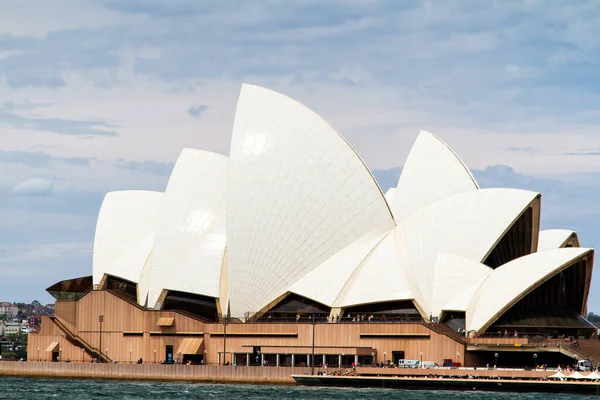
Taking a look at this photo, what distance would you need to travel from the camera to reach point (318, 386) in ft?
244

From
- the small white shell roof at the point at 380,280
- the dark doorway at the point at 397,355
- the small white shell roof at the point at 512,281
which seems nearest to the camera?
the small white shell roof at the point at 512,281

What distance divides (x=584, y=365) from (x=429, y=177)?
21819mm

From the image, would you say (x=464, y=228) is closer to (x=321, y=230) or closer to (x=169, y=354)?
(x=321, y=230)

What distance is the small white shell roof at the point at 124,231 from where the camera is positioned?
3627 inches

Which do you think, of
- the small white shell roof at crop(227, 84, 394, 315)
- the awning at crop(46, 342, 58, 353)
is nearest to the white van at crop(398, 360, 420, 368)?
the small white shell roof at crop(227, 84, 394, 315)

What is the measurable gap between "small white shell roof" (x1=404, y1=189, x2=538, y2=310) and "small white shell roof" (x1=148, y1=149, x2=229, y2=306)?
1487 cm

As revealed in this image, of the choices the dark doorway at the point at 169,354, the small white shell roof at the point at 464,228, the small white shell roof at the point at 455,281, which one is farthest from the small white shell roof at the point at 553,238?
the dark doorway at the point at 169,354

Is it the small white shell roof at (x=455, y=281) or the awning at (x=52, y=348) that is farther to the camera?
the awning at (x=52, y=348)

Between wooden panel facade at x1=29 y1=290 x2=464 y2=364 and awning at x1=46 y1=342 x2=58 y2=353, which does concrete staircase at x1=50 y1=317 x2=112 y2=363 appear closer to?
wooden panel facade at x1=29 y1=290 x2=464 y2=364

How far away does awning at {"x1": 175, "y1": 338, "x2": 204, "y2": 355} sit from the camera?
84562 millimetres

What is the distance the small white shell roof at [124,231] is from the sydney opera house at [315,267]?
0.48 ft

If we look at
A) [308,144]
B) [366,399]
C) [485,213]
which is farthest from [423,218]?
[366,399]

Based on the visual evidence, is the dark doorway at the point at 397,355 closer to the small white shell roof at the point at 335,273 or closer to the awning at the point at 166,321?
the small white shell roof at the point at 335,273

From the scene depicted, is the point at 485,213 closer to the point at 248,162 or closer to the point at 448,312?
the point at 448,312
